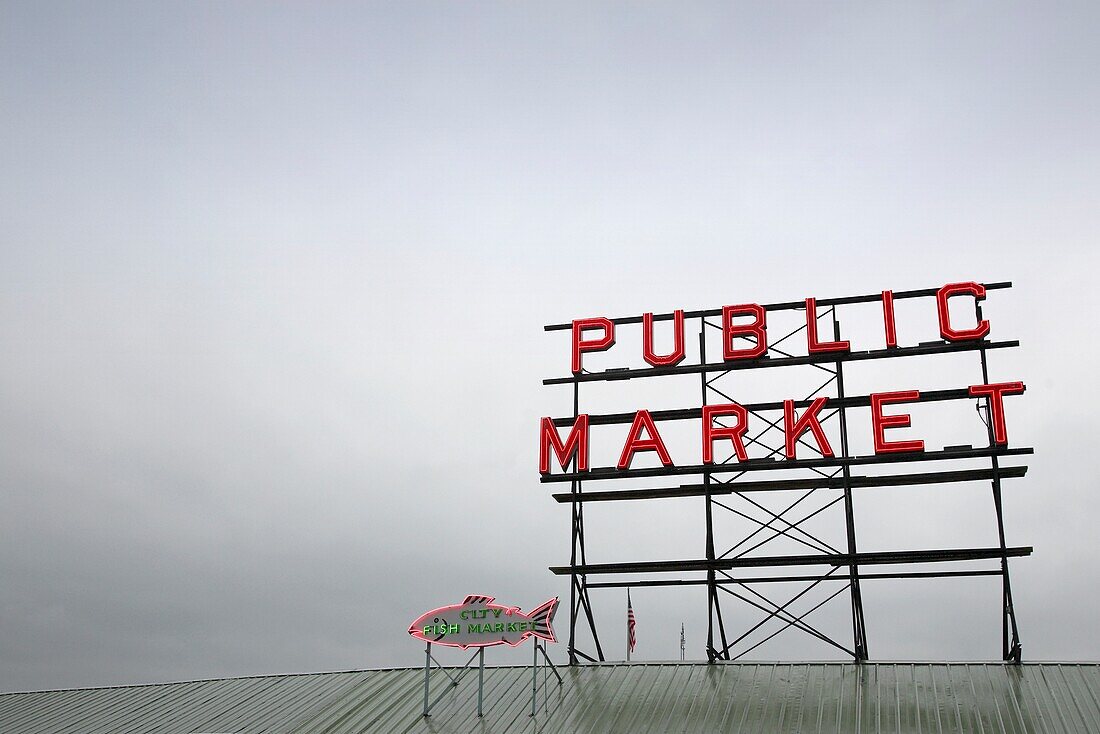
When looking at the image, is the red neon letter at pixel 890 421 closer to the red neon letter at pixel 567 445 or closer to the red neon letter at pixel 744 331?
the red neon letter at pixel 744 331

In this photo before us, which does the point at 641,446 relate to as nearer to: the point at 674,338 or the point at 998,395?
the point at 674,338

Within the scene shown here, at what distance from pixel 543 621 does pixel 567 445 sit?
256 inches

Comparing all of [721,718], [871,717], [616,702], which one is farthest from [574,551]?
[871,717]

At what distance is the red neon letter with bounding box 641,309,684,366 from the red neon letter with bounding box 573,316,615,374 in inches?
42.2

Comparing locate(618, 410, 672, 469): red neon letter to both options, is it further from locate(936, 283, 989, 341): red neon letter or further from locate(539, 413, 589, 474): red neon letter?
locate(936, 283, 989, 341): red neon letter

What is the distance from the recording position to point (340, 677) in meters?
33.8

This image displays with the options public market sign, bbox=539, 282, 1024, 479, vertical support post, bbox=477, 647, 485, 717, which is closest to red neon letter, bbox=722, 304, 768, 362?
public market sign, bbox=539, 282, 1024, 479

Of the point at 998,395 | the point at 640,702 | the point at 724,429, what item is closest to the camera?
the point at 640,702

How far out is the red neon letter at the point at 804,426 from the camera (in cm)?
3219

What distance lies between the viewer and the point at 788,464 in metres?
32.2

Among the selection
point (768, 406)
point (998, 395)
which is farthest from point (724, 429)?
point (998, 395)

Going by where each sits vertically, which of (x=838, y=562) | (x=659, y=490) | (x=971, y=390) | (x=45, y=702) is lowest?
(x=45, y=702)

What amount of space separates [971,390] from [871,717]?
35.0ft

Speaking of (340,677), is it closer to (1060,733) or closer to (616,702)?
(616,702)
